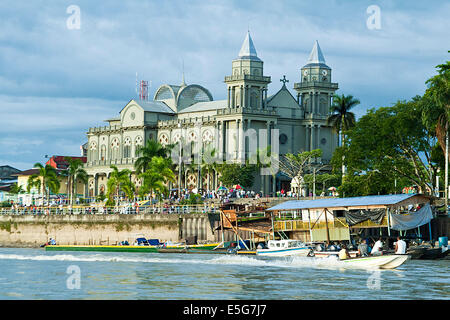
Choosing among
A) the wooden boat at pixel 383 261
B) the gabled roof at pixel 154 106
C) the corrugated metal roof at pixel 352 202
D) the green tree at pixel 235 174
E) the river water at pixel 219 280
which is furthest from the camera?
the gabled roof at pixel 154 106

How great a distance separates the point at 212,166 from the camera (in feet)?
435

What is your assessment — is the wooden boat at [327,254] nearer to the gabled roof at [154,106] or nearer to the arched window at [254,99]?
the arched window at [254,99]

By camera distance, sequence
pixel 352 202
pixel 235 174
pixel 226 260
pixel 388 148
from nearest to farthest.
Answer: pixel 226 260 → pixel 352 202 → pixel 388 148 → pixel 235 174

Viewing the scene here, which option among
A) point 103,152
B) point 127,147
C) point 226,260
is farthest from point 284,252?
point 103,152

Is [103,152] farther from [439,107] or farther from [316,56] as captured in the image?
[439,107]

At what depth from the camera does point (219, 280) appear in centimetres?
5000

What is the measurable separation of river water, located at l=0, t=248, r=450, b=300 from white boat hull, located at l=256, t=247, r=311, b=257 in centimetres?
207

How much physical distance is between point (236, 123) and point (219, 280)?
84714mm

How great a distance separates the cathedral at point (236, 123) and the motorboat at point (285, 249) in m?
57.7

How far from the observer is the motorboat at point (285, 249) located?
2656 inches

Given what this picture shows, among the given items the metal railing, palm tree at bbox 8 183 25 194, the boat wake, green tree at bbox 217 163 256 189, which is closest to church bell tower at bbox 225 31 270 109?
green tree at bbox 217 163 256 189

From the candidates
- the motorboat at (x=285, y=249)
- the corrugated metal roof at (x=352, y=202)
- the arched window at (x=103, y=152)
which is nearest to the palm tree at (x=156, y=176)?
the arched window at (x=103, y=152)
